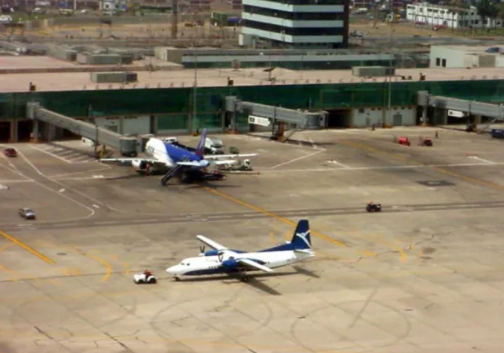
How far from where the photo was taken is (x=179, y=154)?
124 metres

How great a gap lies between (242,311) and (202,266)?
7709 mm

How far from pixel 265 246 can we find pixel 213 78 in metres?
72.7

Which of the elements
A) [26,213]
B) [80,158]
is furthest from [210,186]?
[26,213]

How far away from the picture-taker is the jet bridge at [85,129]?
12812 centimetres

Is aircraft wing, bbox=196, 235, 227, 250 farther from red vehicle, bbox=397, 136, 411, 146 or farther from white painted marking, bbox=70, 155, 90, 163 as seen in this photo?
red vehicle, bbox=397, 136, 411, 146

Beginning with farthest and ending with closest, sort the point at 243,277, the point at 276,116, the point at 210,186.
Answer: the point at 276,116 < the point at 210,186 < the point at 243,277

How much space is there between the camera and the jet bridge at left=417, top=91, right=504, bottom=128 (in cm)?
15775

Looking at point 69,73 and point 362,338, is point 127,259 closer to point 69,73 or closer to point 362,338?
point 362,338

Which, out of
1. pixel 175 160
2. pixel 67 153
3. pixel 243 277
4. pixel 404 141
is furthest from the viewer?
pixel 404 141

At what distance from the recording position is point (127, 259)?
92.2 m

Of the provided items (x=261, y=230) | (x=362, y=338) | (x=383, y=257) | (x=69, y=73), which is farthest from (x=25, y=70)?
(x=362, y=338)

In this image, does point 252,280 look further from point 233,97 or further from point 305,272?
point 233,97

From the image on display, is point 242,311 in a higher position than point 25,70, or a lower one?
lower

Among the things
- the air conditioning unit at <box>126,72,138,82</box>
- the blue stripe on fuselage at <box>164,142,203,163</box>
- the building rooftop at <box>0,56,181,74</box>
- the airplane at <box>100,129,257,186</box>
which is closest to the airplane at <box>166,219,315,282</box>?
the airplane at <box>100,129,257,186</box>
